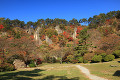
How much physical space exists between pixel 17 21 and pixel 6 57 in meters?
55.7

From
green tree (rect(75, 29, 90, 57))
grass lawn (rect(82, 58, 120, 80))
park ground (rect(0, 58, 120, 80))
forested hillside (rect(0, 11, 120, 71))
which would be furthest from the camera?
green tree (rect(75, 29, 90, 57))

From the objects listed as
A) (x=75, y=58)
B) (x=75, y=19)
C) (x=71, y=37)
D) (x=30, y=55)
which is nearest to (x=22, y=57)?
(x=30, y=55)

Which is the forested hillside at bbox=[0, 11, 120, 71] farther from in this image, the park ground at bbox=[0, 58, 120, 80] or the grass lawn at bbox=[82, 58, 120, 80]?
the grass lawn at bbox=[82, 58, 120, 80]

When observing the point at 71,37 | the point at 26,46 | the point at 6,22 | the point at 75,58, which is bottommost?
the point at 75,58

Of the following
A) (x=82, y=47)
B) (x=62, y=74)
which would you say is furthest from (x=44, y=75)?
(x=82, y=47)

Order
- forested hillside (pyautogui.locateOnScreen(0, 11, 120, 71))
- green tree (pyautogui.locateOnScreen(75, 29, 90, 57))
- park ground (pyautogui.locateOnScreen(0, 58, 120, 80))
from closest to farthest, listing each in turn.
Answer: park ground (pyautogui.locateOnScreen(0, 58, 120, 80))
forested hillside (pyautogui.locateOnScreen(0, 11, 120, 71))
green tree (pyautogui.locateOnScreen(75, 29, 90, 57))

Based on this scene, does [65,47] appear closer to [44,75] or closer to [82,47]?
[82,47]

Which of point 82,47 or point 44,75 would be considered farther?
point 82,47

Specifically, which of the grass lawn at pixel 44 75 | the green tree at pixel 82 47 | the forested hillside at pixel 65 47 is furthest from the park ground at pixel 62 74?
the green tree at pixel 82 47

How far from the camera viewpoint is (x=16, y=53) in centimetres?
2123

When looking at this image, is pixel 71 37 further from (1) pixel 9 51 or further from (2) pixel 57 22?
(1) pixel 9 51

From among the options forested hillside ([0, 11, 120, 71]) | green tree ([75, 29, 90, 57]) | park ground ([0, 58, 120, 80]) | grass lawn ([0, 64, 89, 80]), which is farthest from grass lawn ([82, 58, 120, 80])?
green tree ([75, 29, 90, 57])

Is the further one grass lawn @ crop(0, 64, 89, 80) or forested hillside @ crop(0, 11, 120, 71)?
forested hillside @ crop(0, 11, 120, 71)

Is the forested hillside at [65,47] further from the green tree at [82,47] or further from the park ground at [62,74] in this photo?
the park ground at [62,74]
